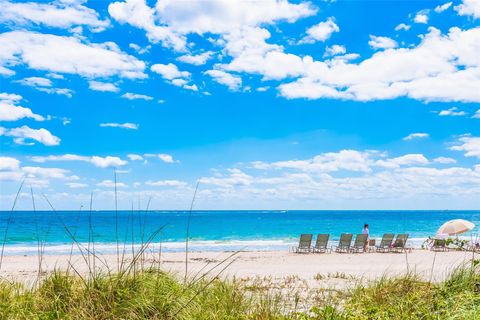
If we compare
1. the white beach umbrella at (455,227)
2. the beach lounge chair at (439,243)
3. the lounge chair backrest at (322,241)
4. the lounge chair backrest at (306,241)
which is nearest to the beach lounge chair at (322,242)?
the lounge chair backrest at (322,241)

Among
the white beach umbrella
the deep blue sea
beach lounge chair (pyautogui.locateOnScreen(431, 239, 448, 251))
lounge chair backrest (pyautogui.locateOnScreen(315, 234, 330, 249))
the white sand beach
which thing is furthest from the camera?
lounge chair backrest (pyautogui.locateOnScreen(315, 234, 330, 249))

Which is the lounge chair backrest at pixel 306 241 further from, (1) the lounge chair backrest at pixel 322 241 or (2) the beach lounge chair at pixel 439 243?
(2) the beach lounge chair at pixel 439 243

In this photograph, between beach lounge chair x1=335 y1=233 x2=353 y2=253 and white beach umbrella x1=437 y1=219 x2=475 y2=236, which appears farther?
beach lounge chair x1=335 y1=233 x2=353 y2=253

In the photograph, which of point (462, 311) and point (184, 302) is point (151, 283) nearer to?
point (184, 302)

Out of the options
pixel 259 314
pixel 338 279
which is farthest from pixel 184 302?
pixel 338 279

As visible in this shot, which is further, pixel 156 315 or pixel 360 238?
pixel 360 238

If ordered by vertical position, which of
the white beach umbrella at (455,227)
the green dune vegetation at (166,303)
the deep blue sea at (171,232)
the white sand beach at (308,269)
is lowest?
the deep blue sea at (171,232)

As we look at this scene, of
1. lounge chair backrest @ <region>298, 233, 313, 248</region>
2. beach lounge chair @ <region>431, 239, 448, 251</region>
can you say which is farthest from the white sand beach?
lounge chair backrest @ <region>298, 233, 313, 248</region>

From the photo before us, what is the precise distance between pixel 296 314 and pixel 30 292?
285 cm

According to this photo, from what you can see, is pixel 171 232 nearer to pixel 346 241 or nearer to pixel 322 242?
A: pixel 322 242

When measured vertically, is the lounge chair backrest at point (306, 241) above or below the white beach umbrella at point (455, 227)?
below

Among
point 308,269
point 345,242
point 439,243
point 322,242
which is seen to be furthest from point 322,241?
point 439,243

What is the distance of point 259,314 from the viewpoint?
4367 millimetres

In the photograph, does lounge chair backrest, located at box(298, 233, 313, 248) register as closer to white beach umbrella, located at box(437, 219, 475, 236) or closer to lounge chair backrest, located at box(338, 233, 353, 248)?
lounge chair backrest, located at box(338, 233, 353, 248)
